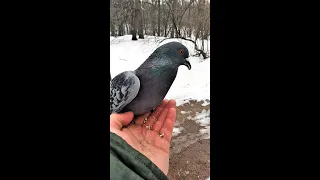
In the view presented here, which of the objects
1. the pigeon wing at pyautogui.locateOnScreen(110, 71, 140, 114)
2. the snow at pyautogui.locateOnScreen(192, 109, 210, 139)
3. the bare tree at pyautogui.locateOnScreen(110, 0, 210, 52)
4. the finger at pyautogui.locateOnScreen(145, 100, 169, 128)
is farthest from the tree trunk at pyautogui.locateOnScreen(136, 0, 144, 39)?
the snow at pyautogui.locateOnScreen(192, 109, 210, 139)

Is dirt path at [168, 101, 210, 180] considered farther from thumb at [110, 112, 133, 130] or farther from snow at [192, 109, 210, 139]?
thumb at [110, 112, 133, 130]

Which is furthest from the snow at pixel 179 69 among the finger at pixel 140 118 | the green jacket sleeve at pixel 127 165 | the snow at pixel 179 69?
the green jacket sleeve at pixel 127 165

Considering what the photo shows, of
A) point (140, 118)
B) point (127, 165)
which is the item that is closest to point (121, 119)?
point (140, 118)

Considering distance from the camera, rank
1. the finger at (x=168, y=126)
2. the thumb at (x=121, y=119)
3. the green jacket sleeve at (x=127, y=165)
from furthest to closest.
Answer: the finger at (x=168, y=126) < the thumb at (x=121, y=119) < the green jacket sleeve at (x=127, y=165)

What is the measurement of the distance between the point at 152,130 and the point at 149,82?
0.63 ft

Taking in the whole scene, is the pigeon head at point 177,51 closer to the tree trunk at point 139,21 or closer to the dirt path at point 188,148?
the tree trunk at point 139,21

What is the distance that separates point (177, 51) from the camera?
0.93m

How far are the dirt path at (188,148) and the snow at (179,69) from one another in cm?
8

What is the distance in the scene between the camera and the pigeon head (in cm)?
92

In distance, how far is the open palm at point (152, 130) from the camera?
31.9 inches
